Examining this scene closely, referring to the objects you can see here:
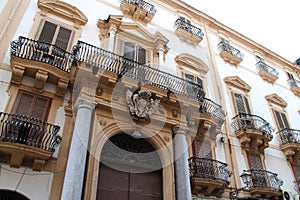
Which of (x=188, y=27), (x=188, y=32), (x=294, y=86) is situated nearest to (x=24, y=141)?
(x=188, y=32)

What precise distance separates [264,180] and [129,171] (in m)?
6.33

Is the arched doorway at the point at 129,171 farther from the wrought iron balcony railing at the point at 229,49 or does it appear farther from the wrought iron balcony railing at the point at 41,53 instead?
the wrought iron balcony railing at the point at 229,49

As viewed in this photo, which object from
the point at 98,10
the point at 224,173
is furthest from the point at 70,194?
the point at 98,10

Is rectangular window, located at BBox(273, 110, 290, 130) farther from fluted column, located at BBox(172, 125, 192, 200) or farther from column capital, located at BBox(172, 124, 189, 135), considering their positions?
fluted column, located at BBox(172, 125, 192, 200)

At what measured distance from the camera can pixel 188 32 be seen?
13.8 meters

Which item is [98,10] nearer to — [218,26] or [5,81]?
[5,81]

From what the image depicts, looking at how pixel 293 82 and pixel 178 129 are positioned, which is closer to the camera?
pixel 178 129

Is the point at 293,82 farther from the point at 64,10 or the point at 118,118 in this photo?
the point at 64,10

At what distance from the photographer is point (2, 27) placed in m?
8.20

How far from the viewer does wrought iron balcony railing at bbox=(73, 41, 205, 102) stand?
8.16m

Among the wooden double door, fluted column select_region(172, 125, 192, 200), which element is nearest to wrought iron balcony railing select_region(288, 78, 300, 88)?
fluted column select_region(172, 125, 192, 200)

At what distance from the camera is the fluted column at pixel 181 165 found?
7.27 m

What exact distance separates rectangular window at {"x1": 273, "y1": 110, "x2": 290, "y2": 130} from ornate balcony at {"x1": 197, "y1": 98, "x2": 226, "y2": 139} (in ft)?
17.8

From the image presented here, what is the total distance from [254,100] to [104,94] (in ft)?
32.6
